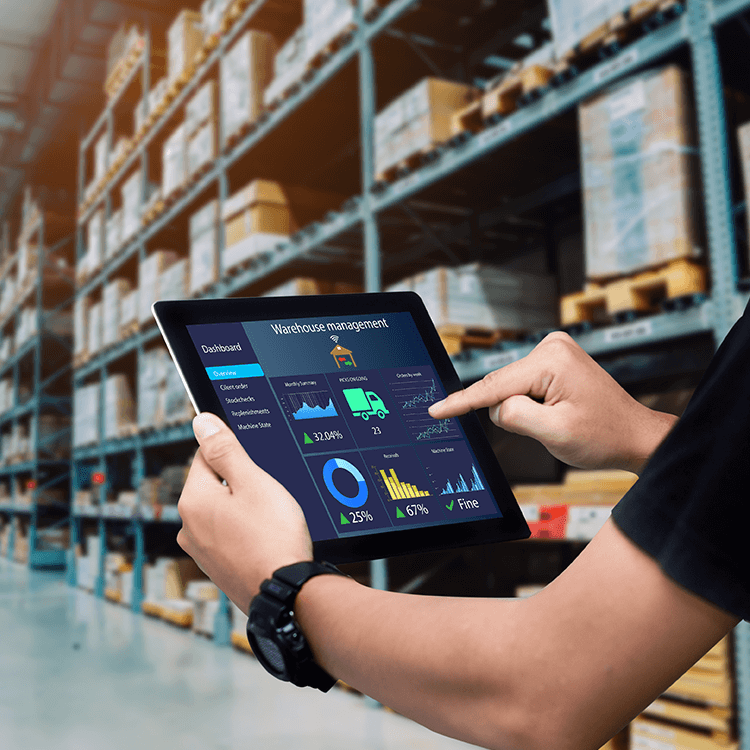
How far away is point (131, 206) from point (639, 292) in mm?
7618

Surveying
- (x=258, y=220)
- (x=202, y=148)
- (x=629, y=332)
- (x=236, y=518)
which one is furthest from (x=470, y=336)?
(x=202, y=148)

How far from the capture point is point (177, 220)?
27.6ft

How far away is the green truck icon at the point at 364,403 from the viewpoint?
1126 millimetres

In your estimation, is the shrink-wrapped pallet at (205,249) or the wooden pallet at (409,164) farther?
the shrink-wrapped pallet at (205,249)

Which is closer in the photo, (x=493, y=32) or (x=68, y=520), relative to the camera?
(x=493, y=32)

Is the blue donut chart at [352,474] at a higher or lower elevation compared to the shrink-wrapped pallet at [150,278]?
lower

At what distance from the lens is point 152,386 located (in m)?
8.11

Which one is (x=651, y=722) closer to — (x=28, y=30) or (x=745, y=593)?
Answer: (x=745, y=593)

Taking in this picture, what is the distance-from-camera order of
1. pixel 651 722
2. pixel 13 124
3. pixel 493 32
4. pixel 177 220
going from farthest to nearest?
pixel 13 124 < pixel 177 220 < pixel 493 32 < pixel 651 722

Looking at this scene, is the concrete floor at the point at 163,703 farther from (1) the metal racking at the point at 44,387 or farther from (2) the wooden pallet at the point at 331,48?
(1) the metal racking at the point at 44,387

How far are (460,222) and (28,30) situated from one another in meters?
8.94

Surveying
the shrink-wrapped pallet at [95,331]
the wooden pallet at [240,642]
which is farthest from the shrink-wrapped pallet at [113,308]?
the wooden pallet at [240,642]

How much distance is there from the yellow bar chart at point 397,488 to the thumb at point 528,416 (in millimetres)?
178

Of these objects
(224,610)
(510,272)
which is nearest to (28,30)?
(224,610)
